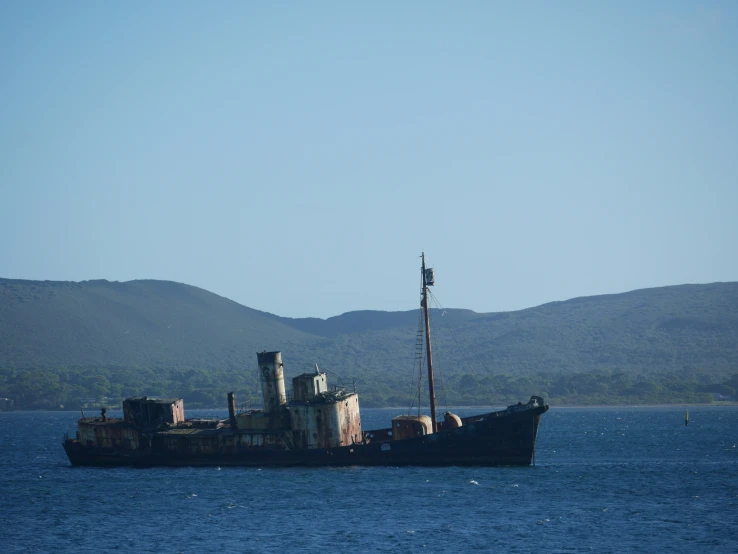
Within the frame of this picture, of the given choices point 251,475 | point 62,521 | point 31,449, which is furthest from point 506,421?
point 31,449

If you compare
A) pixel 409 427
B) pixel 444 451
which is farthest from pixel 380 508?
pixel 409 427

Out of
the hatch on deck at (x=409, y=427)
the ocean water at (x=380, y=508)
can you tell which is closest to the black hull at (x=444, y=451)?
the ocean water at (x=380, y=508)

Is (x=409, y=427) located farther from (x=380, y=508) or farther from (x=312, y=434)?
(x=380, y=508)

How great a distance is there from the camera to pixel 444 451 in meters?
63.6

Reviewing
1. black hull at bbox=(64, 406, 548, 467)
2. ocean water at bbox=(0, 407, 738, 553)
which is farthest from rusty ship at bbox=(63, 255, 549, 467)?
ocean water at bbox=(0, 407, 738, 553)

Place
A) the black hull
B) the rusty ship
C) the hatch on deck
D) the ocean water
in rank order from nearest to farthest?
the ocean water → the black hull → the rusty ship → the hatch on deck

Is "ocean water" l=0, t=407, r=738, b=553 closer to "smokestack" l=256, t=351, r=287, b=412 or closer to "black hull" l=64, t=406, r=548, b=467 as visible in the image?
"black hull" l=64, t=406, r=548, b=467

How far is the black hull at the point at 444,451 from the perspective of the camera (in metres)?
62.7

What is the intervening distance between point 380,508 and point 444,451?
11812 millimetres

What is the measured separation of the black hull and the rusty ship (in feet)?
0.20

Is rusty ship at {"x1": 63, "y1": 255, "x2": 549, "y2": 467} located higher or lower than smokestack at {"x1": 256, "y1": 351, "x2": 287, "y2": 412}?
lower

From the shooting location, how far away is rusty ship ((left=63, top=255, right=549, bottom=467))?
63281 millimetres

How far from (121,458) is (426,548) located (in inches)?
1275

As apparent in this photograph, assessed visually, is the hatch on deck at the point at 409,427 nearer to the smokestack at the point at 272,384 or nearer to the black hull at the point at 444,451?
the black hull at the point at 444,451
